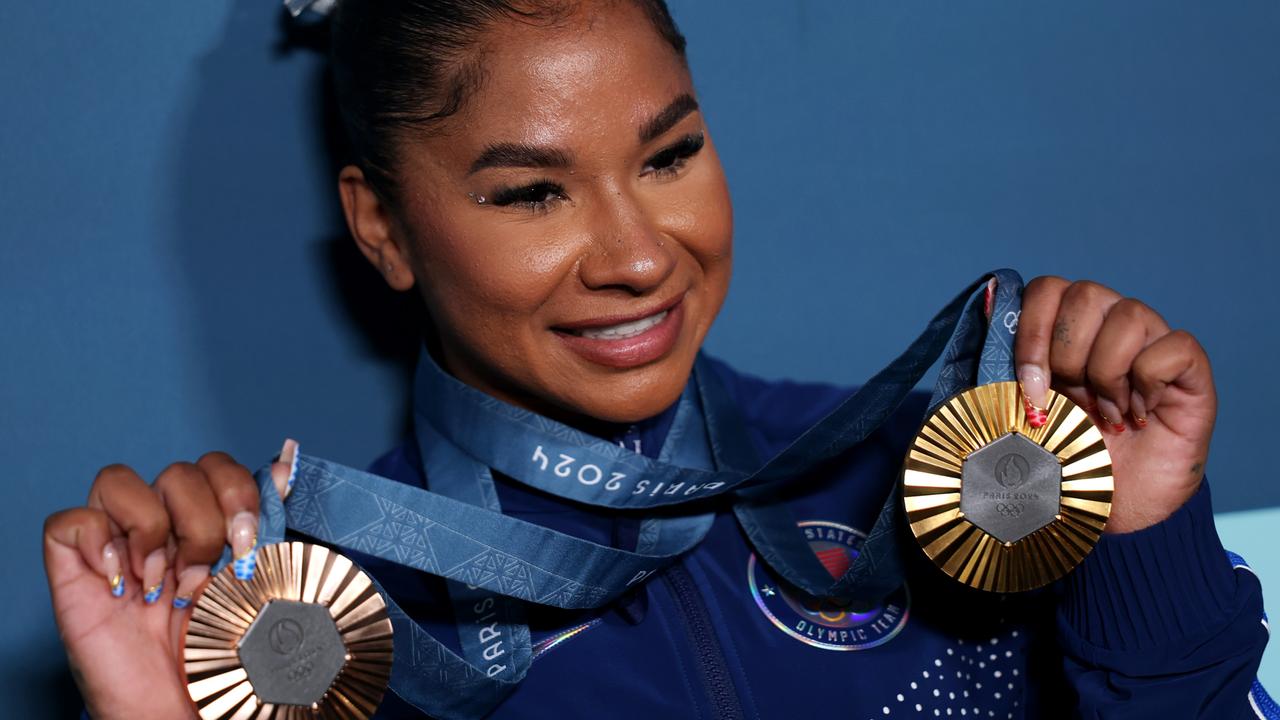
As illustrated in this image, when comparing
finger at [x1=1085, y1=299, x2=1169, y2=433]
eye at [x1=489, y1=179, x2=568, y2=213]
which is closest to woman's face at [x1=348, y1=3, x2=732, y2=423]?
eye at [x1=489, y1=179, x2=568, y2=213]

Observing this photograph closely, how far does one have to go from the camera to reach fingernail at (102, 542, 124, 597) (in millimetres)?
1279

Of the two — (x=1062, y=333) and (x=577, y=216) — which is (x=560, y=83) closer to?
(x=577, y=216)

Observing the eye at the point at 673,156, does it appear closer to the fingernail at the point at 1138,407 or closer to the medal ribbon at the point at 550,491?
the medal ribbon at the point at 550,491

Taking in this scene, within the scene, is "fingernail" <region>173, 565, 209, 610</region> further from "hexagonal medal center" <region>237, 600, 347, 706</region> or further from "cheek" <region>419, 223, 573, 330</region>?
"cheek" <region>419, 223, 573, 330</region>

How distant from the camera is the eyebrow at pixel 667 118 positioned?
4.68 feet

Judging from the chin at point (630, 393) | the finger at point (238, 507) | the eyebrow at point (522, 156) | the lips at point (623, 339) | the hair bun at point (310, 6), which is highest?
the hair bun at point (310, 6)

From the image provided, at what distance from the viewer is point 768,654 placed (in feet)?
5.15

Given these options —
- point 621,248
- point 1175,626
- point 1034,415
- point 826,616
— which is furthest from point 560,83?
point 1175,626

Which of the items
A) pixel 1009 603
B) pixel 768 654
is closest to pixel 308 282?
pixel 768 654

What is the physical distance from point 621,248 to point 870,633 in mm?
550

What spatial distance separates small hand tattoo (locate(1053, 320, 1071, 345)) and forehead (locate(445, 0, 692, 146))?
46 centimetres

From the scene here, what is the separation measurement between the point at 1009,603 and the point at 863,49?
0.82 m

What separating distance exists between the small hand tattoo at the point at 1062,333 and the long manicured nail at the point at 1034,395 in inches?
1.5

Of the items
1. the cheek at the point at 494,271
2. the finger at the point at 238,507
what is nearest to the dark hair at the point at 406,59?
the cheek at the point at 494,271
